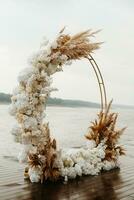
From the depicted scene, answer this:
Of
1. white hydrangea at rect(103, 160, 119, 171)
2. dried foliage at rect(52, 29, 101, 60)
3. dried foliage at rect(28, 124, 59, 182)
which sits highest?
dried foliage at rect(52, 29, 101, 60)

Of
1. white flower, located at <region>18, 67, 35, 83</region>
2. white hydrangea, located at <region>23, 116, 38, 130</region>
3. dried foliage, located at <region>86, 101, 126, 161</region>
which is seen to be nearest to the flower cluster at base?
dried foliage, located at <region>86, 101, 126, 161</region>

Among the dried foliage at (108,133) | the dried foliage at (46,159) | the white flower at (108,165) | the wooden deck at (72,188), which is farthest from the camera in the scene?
the dried foliage at (108,133)

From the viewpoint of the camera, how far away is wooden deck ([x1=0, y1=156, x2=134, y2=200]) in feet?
26.1

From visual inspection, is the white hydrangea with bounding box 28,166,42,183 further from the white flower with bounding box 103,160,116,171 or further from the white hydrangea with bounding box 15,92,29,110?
the white flower with bounding box 103,160,116,171

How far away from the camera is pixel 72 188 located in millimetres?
8719

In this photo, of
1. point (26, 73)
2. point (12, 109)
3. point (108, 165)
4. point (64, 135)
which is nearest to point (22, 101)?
point (12, 109)

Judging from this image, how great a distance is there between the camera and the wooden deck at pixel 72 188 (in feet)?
26.1

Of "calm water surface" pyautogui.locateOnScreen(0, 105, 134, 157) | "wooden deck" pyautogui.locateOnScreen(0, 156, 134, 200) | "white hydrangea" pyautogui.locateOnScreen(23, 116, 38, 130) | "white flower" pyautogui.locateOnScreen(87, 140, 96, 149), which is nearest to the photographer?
"wooden deck" pyautogui.locateOnScreen(0, 156, 134, 200)

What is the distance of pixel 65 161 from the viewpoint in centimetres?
988

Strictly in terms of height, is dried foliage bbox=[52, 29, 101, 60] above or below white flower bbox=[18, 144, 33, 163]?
above

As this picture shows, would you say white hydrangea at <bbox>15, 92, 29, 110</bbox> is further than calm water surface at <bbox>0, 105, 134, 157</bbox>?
No

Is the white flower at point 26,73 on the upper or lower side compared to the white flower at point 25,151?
upper

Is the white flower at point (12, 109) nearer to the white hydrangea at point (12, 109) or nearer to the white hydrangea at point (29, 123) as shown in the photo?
the white hydrangea at point (12, 109)

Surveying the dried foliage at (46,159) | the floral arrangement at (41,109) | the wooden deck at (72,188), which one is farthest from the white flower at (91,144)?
the dried foliage at (46,159)
